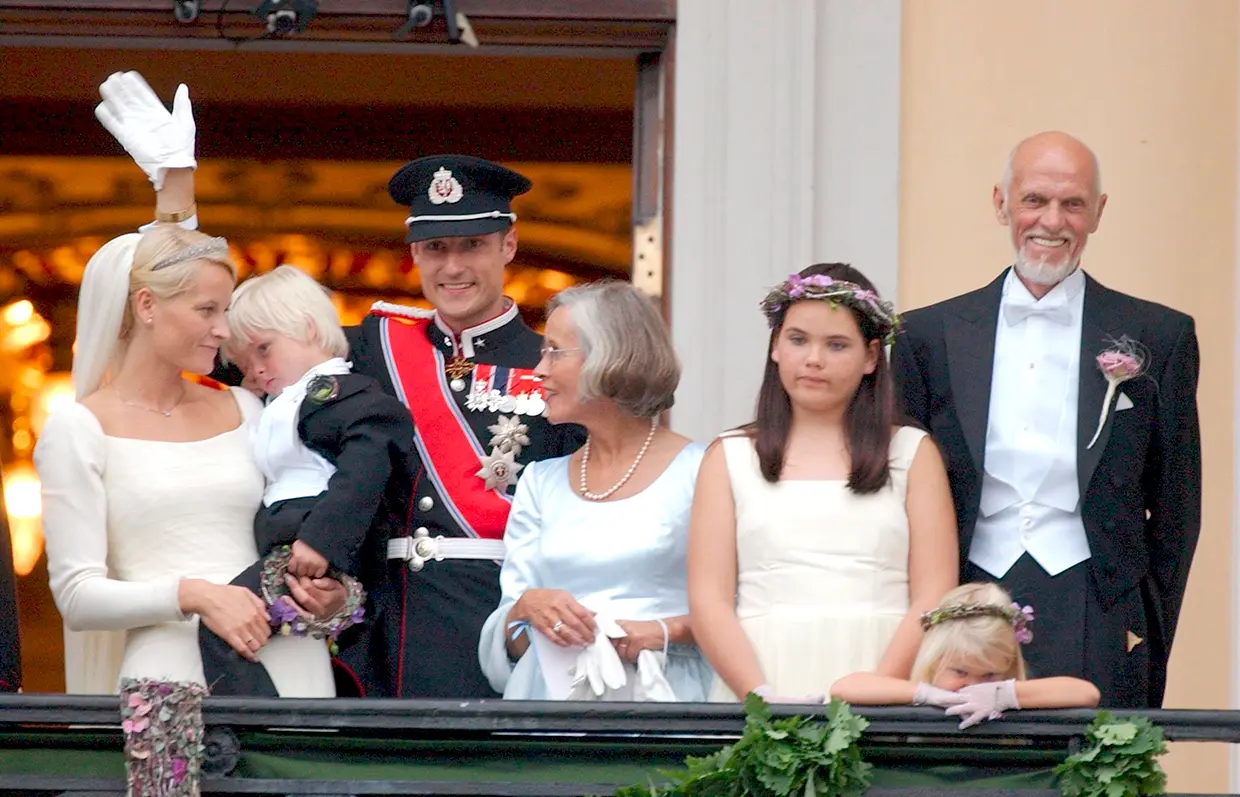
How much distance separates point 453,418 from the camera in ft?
15.7

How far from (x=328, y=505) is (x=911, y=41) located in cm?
226

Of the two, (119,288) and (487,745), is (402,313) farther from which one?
(487,745)

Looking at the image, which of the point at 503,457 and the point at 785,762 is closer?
the point at 785,762

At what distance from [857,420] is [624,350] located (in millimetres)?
490

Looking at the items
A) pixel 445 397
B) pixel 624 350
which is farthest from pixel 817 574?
pixel 445 397

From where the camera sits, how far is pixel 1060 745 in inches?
155

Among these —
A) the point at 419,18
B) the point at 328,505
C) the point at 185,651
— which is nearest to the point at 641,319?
the point at 328,505

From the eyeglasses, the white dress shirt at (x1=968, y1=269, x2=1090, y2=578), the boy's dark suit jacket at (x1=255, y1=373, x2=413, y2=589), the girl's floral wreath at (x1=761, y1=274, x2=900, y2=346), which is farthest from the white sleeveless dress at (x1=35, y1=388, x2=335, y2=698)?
the white dress shirt at (x1=968, y1=269, x2=1090, y2=578)

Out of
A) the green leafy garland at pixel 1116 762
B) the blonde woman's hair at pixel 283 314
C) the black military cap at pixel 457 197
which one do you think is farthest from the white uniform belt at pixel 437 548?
the green leafy garland at pixel 1116 762

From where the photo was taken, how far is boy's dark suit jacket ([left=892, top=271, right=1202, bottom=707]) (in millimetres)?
4434

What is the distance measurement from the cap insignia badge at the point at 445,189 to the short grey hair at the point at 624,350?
0.40m

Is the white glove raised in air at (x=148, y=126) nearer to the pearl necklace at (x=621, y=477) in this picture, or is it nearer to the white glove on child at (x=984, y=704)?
the pearl necklace at (x=621, y=477)

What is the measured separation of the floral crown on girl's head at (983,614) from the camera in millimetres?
4059

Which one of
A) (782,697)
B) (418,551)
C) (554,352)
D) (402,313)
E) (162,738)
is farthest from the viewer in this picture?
(402,313)
